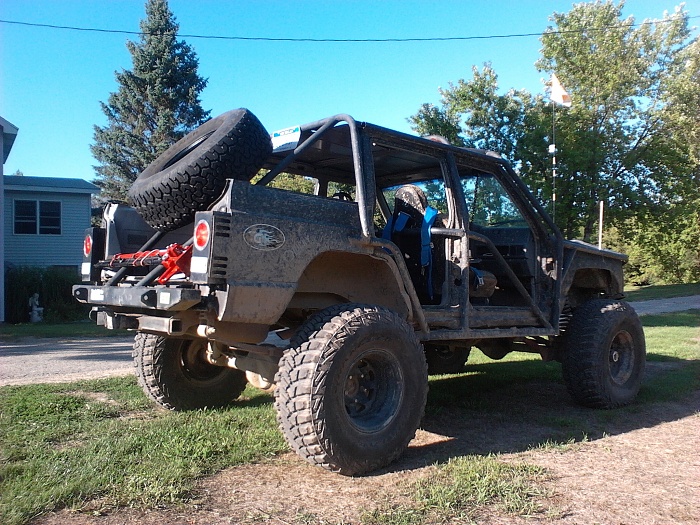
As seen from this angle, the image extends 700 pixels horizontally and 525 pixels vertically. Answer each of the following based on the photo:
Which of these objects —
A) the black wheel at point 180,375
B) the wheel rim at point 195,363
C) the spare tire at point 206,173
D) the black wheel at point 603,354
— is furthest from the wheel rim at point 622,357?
the spare tire at point 206,173

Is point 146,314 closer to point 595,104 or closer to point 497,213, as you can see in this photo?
point 497,213

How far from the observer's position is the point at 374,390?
12.8 feet

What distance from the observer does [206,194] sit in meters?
3.73

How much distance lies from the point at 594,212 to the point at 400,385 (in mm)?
18379

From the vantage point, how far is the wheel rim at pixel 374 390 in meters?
3.76

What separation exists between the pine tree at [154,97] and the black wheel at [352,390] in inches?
989

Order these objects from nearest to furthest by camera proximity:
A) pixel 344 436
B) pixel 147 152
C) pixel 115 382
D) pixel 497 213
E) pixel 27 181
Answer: pixel 344 436
pixel 497 213
pixel 115 382
pixel 27 181
pixel 147 152

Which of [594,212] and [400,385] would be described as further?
[594,212]

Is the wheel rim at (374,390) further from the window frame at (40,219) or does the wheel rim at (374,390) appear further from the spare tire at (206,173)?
the window frame at (40,219)

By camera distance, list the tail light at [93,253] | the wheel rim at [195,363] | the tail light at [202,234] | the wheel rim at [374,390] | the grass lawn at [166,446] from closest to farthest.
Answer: the grass lawn at [166,446] → the tail light at [202,234] → the wheel rim at [374,390] → the tail light at [93,253] → the wheel rim at [195,363]

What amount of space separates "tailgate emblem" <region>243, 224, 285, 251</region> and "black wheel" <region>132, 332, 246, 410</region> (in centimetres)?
166

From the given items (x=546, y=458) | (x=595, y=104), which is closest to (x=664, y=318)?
(x=595, y=104)

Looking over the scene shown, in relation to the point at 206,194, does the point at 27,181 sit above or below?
above

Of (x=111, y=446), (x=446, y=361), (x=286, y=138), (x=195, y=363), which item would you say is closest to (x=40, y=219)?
(x=446, y=361)
